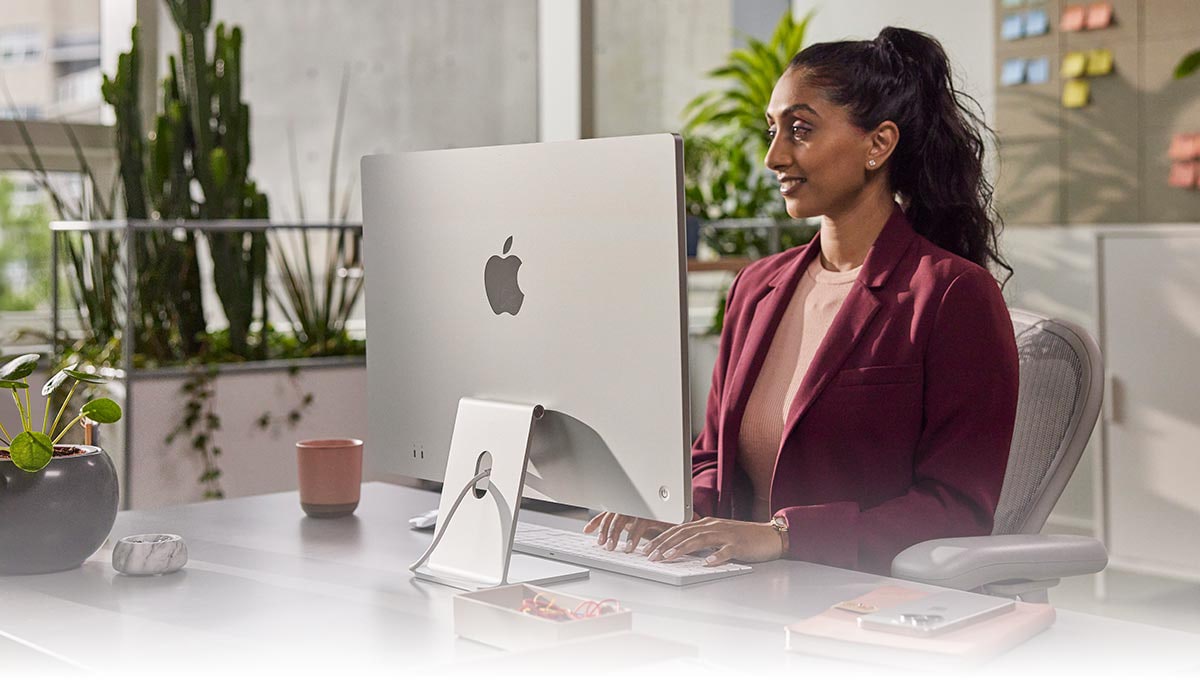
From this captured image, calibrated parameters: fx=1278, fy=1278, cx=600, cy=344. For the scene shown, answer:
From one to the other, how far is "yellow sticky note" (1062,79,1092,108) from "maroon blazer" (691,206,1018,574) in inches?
106

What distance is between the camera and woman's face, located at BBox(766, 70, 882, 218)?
1.93 metres

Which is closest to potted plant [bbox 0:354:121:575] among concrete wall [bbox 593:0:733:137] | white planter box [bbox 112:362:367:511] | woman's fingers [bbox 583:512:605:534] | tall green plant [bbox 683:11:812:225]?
woman's fingers [bbox 583:512:605:534]

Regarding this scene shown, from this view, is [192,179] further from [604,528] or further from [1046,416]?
[1046,416]

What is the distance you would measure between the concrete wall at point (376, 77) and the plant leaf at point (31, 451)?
3.29m

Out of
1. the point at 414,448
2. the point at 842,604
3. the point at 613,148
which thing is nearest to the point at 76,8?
the point at 414,448

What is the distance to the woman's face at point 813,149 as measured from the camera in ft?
6.33

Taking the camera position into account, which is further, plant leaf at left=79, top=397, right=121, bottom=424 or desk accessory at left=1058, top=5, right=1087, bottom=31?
desk accessory at left=1058, top=5, right=1087, bottom=31

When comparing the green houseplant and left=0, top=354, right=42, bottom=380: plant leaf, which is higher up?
the green houseplant

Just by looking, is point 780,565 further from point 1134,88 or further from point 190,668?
point 1134,88

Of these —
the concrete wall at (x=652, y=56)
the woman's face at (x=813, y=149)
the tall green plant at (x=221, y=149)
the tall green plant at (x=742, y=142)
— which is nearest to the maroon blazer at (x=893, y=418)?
the woman's face at (x=813, y=149)

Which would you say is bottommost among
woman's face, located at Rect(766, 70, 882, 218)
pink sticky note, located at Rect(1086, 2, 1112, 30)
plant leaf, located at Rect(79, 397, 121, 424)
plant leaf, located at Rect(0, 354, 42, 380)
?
plant leaf, located at Rect(79, 397, 121, 424)

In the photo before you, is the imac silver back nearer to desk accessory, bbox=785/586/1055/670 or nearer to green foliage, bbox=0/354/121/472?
desk accessory, bbox=785/586/1055/670

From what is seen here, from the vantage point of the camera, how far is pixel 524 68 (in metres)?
5.45

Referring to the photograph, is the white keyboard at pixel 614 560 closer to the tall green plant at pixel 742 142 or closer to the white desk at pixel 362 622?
the white desk at pixel 362 622
